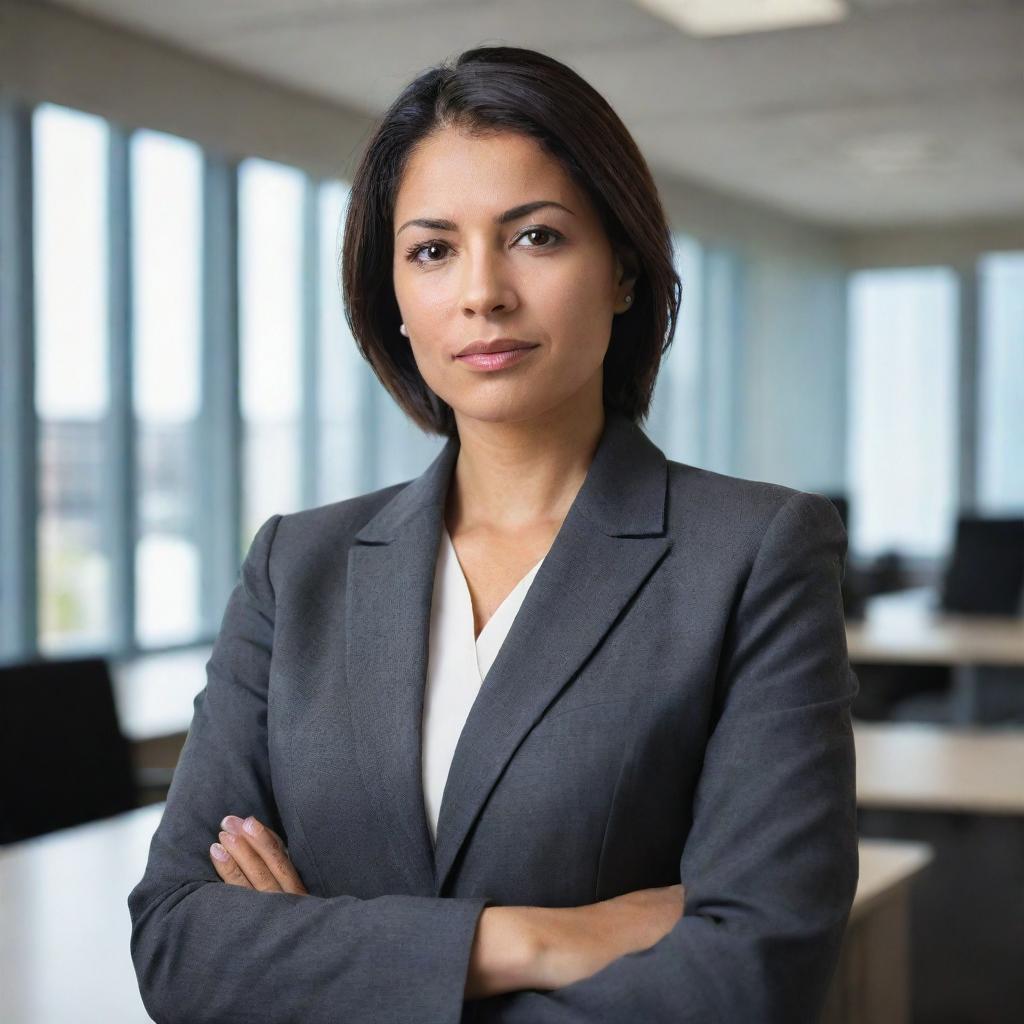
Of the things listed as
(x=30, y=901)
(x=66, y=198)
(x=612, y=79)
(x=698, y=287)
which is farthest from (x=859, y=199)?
(x=30, y=901)

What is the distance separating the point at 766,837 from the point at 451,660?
372 millimetres

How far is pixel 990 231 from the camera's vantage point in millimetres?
11000

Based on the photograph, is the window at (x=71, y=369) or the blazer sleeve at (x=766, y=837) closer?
the blazer sleeve at (x=766, y=837)

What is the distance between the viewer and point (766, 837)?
1.33m

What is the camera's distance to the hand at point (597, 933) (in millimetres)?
1338

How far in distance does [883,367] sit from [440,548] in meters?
10.5

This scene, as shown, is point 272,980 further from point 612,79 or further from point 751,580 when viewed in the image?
point 612,79

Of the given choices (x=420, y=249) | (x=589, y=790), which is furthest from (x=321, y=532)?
(x=589, y=790)

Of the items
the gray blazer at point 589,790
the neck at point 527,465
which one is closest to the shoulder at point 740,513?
the gray blazer at point 589,790

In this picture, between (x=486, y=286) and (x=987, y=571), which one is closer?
(x=486, y=286)

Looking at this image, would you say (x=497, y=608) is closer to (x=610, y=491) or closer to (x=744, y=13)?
(x=610, y=491)

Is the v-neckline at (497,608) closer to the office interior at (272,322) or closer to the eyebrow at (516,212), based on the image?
the eyebrow at (516,212)

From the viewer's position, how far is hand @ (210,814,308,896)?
149 centimetres

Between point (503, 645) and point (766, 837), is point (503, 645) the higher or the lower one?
the higher one
